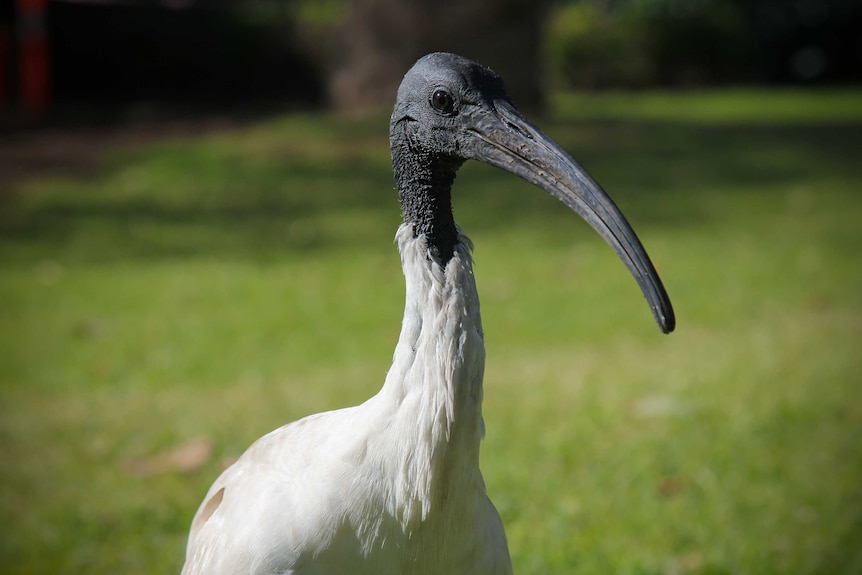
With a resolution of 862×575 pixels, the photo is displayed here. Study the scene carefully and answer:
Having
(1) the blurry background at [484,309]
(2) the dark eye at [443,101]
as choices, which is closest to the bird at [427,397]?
(2) the dark eye at [443,101]

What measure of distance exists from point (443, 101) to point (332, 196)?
7.87 metres

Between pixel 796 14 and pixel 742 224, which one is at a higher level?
pixel 796 14

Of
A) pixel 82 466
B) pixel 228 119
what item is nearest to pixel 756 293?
pixel 82 466

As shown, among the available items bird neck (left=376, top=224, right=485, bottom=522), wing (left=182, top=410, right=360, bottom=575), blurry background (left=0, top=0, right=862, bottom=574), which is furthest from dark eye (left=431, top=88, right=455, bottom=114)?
blurry background (left=0, top=0, right=862, bottom=574)

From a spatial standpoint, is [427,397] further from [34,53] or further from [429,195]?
[34,53]

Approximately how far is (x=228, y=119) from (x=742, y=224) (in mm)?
8030

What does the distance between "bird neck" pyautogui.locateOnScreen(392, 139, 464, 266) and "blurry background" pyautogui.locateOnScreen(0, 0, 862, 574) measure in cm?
193

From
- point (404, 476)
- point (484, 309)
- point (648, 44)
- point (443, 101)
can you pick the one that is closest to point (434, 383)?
point (404, 476)

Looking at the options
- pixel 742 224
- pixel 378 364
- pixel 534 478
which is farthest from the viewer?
pixel 742 224

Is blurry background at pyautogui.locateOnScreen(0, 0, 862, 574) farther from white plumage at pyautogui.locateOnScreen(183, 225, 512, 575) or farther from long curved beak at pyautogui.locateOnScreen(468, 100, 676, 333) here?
long curved beak at pyautogui.locateOnScreen(468, 100, 676, 333)

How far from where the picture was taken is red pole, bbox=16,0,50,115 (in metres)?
15.5

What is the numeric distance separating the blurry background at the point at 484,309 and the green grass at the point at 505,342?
0.07 ft

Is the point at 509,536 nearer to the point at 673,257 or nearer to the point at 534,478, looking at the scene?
the point at 534,478

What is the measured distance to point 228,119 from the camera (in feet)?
48.9
